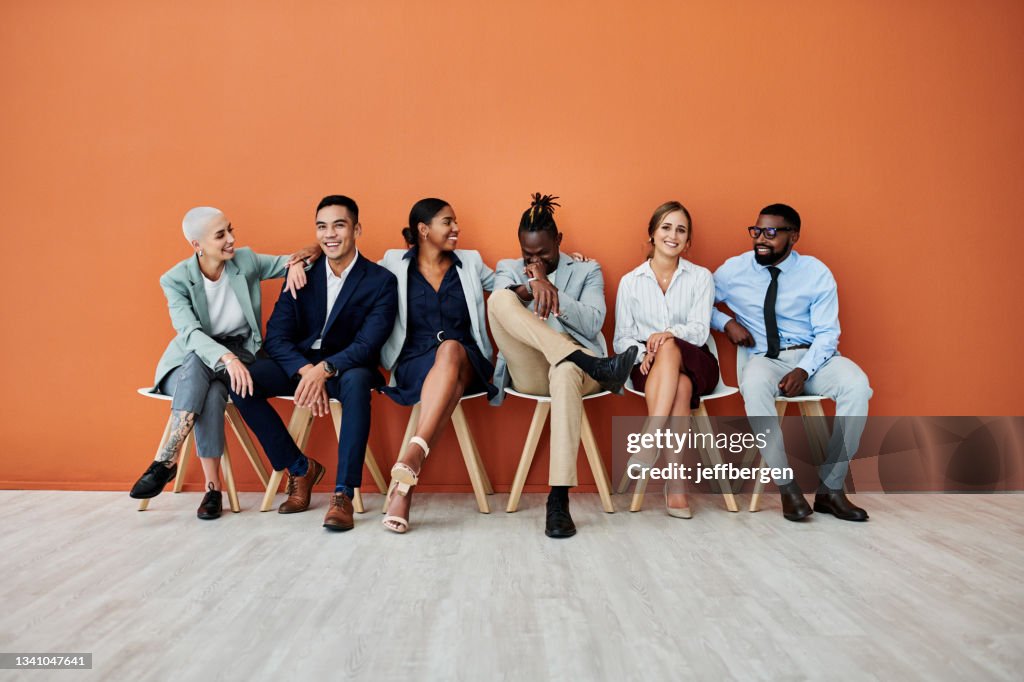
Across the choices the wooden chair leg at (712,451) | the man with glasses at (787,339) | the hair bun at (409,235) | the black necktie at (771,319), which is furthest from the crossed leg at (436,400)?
the black necktie at (771,319)

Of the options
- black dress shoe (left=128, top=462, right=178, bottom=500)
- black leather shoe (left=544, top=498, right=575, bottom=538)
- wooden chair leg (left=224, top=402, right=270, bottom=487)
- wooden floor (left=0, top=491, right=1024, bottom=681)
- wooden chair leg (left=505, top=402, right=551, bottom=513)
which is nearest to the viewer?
wooden floor (left=0, top=491, right=1024, bottom=681)

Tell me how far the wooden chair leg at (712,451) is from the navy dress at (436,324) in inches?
37.7

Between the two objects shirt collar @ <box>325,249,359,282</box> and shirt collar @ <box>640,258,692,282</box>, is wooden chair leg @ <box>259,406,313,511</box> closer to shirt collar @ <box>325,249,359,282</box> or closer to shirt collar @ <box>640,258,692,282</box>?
shirt collar @ <box>325,249,359,282</box>

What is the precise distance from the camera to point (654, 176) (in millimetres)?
3770

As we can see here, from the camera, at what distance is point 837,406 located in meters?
→ 3.24

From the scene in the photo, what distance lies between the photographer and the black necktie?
11.4 feet

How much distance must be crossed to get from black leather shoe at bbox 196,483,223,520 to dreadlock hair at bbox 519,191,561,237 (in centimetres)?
185

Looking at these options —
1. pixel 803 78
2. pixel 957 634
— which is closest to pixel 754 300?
pixel 803 78

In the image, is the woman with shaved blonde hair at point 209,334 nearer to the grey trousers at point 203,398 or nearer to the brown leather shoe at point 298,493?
the grey trousers at point 203,398

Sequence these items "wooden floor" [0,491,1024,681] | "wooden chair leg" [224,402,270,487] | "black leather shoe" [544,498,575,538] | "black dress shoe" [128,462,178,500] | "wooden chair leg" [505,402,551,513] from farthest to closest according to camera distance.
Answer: "wooden chair leg" [224,402,270,487] → "wooden chair leg" [505,402,551,513] → "black dress shoe" [128,462,178,500] → "black leather shoe" [544,498,575,538] → "wooden floor" [0,491,1024,681]

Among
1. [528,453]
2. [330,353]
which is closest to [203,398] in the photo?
[330,353]

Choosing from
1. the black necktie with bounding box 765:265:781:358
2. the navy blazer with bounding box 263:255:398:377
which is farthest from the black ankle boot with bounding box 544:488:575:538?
the black necktie with bounding box 765:265:781:358

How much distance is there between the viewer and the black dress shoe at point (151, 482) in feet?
9.81

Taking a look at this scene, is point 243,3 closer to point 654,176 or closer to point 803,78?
point 654,176
